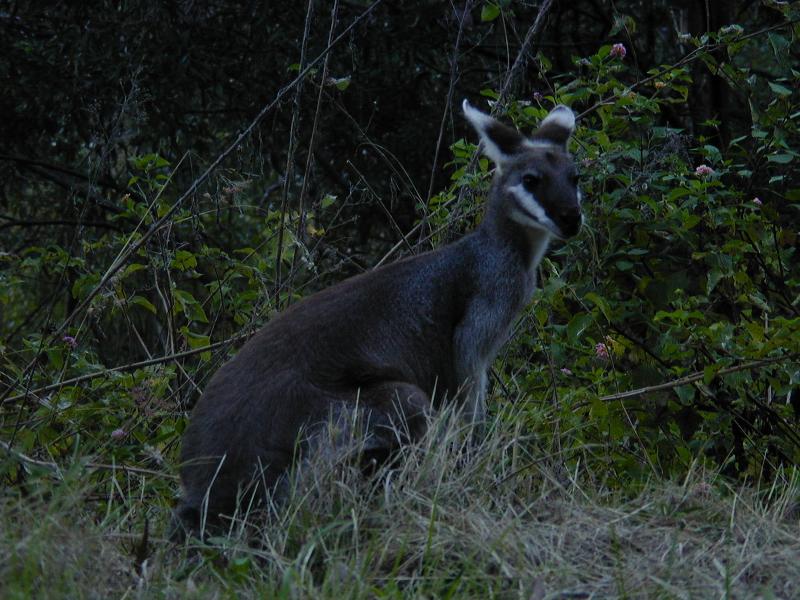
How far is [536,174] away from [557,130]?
413mm

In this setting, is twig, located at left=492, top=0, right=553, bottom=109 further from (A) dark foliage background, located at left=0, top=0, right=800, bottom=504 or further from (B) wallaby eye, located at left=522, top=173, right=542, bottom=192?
(B) wallaby eye, located at left=522, top=173, right=542, bottom=192

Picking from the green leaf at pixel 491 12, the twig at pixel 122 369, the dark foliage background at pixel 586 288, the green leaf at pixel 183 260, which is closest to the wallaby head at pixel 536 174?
the dark foliage background at pixel 586 288

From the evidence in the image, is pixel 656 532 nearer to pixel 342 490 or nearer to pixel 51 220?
pixel 342 490

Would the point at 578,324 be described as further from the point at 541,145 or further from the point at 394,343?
the point at 394,343

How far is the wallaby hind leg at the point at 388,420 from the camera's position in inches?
208

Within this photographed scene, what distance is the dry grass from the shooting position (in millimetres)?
3980

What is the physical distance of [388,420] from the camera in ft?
17.4

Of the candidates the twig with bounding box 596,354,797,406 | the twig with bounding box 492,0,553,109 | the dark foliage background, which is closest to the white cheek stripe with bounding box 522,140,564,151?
the dark foliage background

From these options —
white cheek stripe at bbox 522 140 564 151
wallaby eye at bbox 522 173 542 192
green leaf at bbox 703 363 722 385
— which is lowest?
green leaf at bbox 703 363 722 385

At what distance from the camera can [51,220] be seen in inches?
471

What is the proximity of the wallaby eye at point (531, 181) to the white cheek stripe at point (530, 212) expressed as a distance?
0.08ft

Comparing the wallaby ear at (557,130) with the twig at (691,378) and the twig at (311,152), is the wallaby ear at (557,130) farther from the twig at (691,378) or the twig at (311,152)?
the twig at (691,378)

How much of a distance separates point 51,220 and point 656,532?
8.74 metres

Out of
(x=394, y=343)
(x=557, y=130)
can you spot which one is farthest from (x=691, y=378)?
(x=394, y=343)
